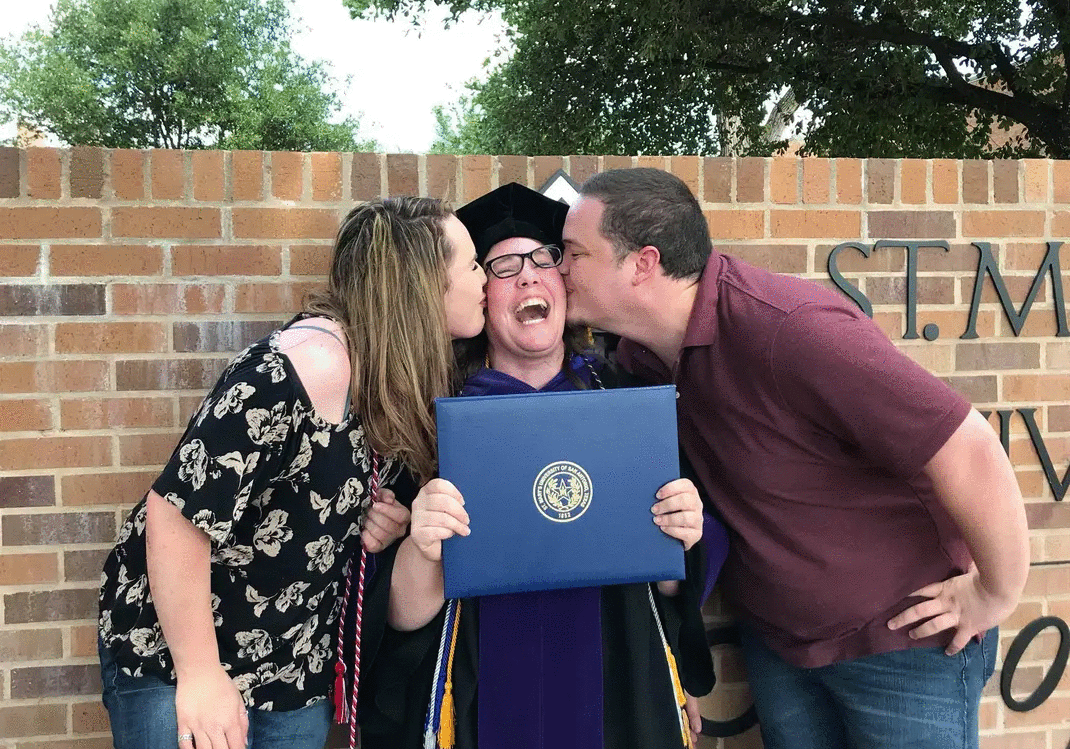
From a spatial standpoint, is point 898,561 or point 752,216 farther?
point 752,216

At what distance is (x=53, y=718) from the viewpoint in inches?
93.4

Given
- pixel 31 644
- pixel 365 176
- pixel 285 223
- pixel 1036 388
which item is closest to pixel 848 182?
pixel 1036 388

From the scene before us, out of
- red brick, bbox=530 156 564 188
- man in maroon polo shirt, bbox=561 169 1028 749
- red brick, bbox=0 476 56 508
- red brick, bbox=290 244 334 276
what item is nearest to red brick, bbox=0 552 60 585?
red brick, bbox=0 476 56 508

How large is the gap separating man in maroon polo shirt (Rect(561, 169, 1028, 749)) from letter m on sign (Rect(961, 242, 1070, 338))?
964 millimetres

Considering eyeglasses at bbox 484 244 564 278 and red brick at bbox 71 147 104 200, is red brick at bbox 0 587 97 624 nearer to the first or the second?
red brick at bbox 71 147 104 200

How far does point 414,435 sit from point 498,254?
522 millimetres

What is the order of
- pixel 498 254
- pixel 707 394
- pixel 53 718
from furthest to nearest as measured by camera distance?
pixel 53 718 → pixel 498 254 → pixel 707 394

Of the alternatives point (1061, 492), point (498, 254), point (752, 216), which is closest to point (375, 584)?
point (498, 254)

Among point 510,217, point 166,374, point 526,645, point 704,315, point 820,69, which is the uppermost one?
point 820,69

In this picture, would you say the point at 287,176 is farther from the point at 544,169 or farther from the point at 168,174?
the point at 544,169

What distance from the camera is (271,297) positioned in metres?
2.41

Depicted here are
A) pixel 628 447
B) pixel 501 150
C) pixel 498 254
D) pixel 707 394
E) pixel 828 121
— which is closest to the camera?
pixel 628 447

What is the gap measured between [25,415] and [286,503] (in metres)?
0.96

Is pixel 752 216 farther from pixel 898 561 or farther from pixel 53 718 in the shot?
pixel 53 718
